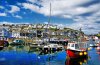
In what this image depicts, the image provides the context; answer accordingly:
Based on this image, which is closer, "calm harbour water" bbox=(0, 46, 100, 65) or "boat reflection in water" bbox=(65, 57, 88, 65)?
"calm harbour water" bbox=(0, 46, 100, 65)

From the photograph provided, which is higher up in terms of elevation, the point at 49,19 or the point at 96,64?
the point at 49,19

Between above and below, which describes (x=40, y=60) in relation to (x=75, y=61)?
above

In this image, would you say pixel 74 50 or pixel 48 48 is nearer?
pixel 74 50

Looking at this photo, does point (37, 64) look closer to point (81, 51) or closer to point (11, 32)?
point (81, 51)

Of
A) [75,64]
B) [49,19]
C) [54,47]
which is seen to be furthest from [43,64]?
[54,47]

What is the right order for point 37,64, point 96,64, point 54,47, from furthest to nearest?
point 54,47, point 96,64, point 37,64

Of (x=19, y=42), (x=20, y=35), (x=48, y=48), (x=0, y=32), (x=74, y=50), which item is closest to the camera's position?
(x=74, y=50)

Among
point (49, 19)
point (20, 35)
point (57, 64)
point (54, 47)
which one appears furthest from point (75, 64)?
point (20, 35)

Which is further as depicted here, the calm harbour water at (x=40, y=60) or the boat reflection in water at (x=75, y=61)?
the boat reflection in water at (x=75, y=61)

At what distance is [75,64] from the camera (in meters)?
44.2

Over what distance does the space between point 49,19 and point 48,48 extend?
1147 centimetres

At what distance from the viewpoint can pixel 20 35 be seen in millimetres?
178125

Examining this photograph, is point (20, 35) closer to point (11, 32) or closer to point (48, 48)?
point (11, 32)

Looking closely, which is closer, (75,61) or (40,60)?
(75,61)
